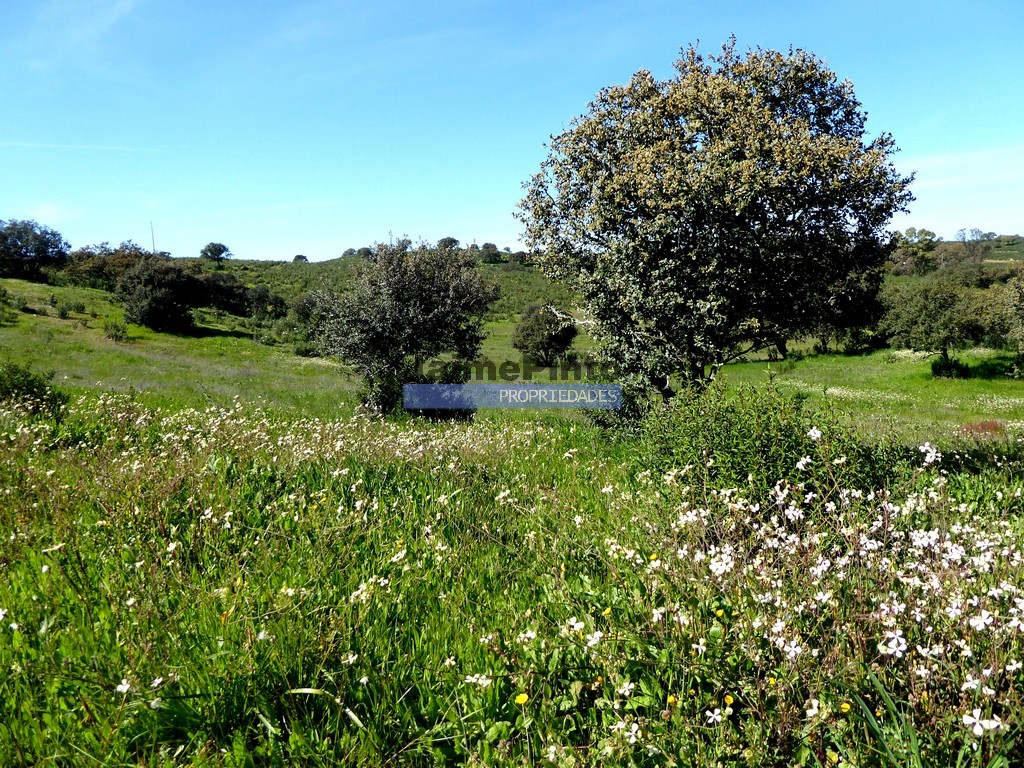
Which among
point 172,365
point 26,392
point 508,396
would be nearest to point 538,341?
point 508,396

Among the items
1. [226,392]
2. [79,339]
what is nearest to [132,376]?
[226,392]

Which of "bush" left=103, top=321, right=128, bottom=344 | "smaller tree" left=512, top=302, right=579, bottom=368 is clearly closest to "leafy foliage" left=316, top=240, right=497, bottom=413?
"smaller tree" left=512, top=302, right=579, bottom=368

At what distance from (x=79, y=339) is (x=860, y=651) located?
42.2 meters

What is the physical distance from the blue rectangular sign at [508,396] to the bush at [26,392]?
8584 mm

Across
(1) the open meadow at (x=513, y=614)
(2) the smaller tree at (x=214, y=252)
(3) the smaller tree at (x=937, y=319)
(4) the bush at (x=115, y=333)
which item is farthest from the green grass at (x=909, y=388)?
(2) the smaller tree at (x=214, y=252)

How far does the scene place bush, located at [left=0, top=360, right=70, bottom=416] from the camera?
1095 cm

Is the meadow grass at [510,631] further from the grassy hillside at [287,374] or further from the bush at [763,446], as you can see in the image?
the grassy hillside at [287,374]

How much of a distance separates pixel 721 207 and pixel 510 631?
26.3 ft

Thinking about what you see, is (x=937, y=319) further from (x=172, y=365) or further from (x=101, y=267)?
(x=101, y=267)

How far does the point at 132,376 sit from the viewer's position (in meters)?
22.5

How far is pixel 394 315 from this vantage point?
1769 cm

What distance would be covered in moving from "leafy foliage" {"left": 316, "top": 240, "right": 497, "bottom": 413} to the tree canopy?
834 centimetres

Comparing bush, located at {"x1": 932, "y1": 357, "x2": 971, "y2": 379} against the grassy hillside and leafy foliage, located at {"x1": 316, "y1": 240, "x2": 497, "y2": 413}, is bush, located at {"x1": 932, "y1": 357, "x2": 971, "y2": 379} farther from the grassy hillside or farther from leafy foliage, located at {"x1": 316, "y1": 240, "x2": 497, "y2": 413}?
leafy foliage, located at {"x1": 316, "y1": 240, "x2": 497, "y2": 413}

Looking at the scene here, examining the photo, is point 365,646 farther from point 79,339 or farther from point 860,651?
point 79,339
